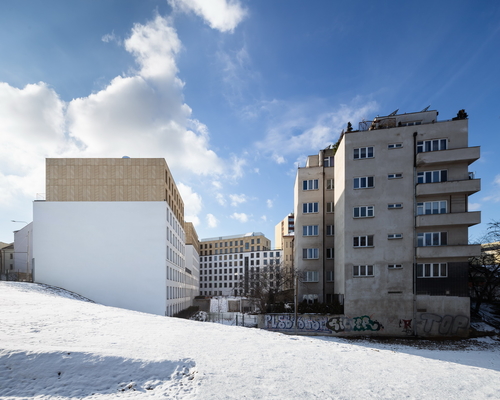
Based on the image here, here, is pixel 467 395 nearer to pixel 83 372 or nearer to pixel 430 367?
pixel 430 367

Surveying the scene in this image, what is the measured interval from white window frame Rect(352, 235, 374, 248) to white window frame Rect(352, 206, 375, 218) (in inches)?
89.1

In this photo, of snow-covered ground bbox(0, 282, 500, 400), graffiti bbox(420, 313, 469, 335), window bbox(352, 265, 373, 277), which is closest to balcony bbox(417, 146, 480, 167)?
window bbox(352, 265, 373, 277)

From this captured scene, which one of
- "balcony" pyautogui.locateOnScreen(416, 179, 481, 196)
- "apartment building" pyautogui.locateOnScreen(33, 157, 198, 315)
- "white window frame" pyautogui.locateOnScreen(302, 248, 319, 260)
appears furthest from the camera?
"apartment building" pyautogui.locateOnScreen(33, 157, 198, 315)

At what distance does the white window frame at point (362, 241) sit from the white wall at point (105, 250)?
983 inches

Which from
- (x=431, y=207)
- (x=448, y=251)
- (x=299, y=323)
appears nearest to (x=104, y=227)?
(x=299, y=323)

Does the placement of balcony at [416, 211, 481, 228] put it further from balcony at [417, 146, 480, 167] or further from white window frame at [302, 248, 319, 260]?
white window frame at [302, 248, 319, 260]

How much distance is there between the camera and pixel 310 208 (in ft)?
138

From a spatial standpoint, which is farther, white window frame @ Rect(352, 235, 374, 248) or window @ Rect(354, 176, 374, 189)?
window @ Rect(354, 176, 374, 189)

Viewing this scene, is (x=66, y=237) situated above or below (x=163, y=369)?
above

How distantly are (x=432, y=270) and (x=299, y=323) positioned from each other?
14853 millimetres

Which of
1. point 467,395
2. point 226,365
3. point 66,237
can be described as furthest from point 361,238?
point 66,237

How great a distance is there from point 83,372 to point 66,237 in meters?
39.9

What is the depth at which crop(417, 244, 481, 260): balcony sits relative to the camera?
31.0 meters

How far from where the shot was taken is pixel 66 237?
43.7 meters
